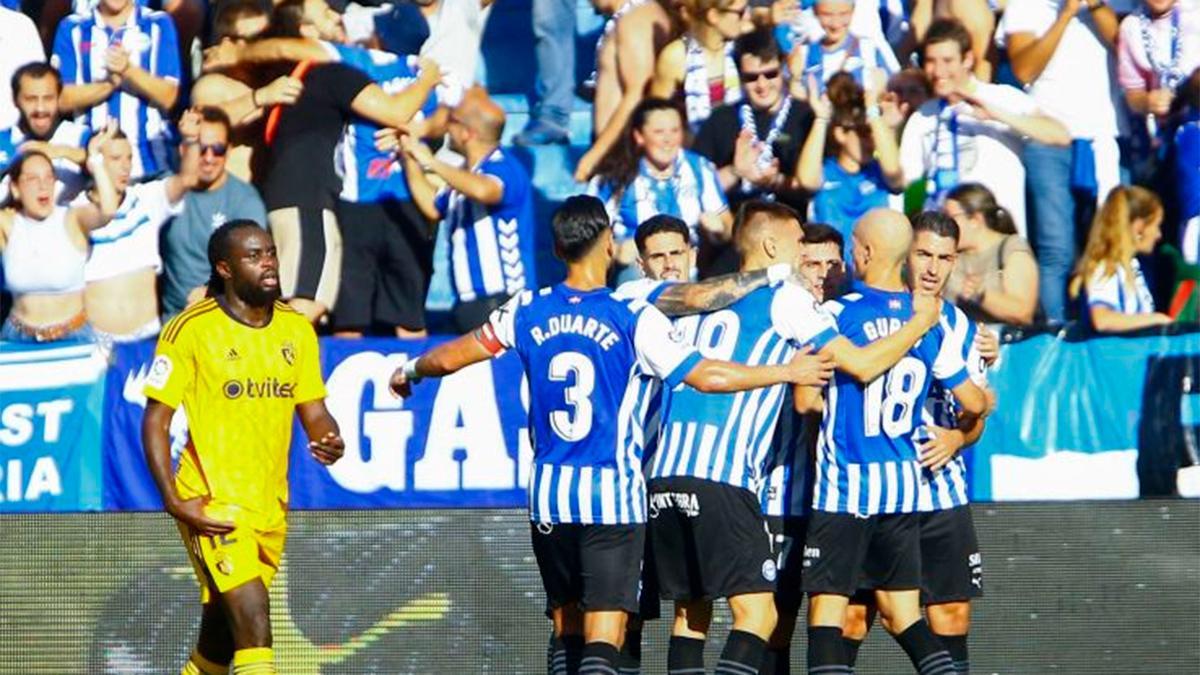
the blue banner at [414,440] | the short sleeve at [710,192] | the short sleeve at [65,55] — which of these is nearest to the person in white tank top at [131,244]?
the short sleeve at [65,55]

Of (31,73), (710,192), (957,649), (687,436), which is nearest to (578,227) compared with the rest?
(687,436)

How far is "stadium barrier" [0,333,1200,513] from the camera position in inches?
374

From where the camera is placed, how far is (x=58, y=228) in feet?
32.5

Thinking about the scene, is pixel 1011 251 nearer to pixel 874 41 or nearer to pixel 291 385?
pixel 874 41

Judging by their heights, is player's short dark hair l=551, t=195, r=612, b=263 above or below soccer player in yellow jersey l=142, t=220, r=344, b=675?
above

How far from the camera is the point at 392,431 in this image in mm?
9703

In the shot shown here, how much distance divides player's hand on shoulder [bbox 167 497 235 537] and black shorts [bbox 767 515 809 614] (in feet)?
7.55

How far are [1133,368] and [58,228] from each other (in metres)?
5.39

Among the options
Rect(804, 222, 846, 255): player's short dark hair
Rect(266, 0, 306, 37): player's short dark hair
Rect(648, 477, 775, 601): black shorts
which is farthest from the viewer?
Rect(266, 0, 306, 37): player's short dark hair

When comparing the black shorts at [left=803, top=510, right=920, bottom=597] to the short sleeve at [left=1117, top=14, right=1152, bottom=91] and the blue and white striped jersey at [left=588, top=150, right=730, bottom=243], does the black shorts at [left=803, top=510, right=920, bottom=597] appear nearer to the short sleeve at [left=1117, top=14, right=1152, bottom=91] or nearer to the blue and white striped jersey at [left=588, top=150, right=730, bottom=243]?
the blue and white striped jersey at [left=588, top=150, right=730, bottom=243]

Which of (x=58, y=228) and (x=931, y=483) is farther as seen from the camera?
(x=58, y=228)

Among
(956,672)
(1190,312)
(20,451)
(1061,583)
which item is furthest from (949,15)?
(20,451)

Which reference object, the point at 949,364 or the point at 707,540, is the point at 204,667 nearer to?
the point at 707,540

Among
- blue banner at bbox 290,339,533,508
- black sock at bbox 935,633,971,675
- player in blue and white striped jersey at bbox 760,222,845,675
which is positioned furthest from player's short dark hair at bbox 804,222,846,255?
blue banner at bbox 290,339,533,508
